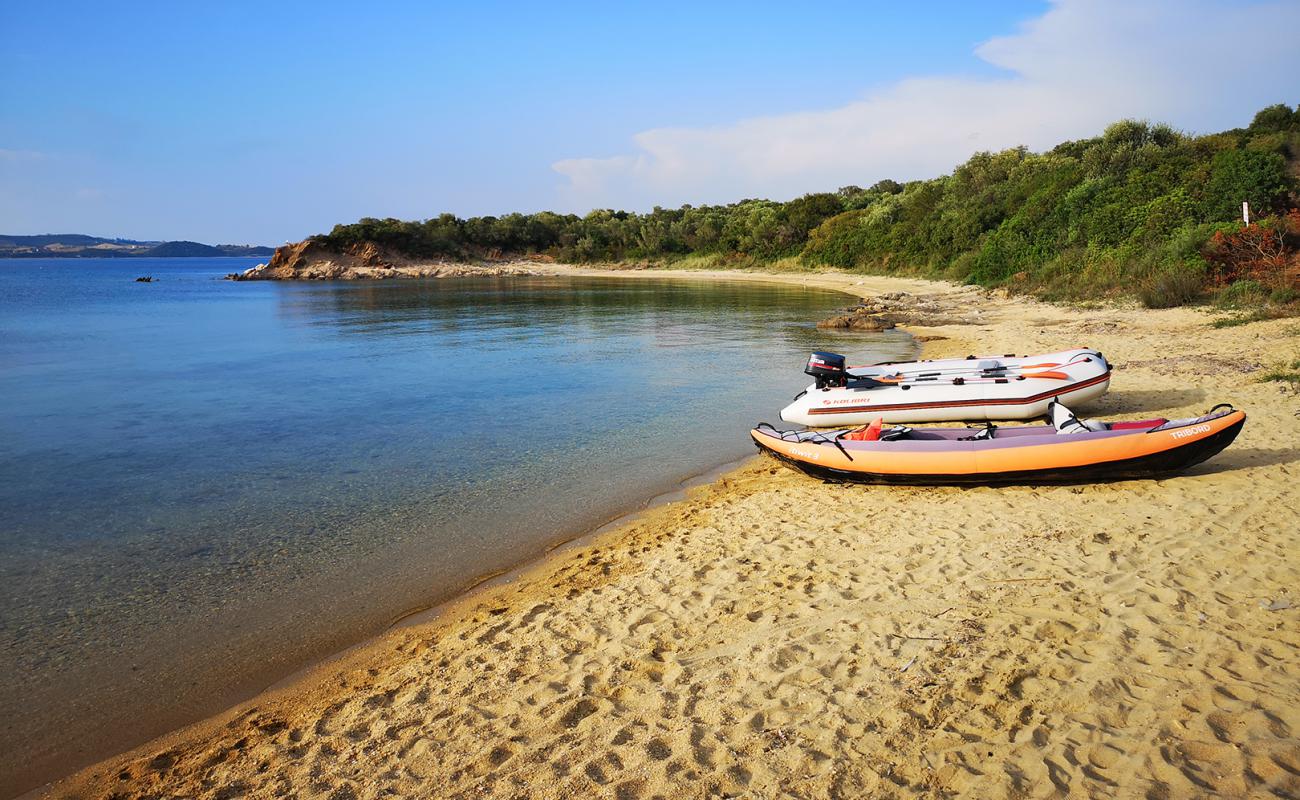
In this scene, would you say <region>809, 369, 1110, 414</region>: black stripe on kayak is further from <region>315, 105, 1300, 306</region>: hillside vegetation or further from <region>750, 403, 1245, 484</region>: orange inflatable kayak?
A: <region>315, 105, 1300, 306</region>: hillside vegetation

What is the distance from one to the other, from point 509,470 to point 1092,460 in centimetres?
641

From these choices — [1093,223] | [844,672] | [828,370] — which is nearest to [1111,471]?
[828,370]

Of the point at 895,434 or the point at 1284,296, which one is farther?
the point at 1284,296

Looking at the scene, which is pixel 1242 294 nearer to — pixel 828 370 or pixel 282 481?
pixel 828 370

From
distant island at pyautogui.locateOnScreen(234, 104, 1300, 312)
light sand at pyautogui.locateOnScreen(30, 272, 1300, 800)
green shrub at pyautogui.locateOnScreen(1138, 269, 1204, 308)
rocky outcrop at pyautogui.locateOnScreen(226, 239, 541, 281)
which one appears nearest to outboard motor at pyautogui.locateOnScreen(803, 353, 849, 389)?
light sand at pyautogui.locateOnScreen(30, 272, 1300, 800)

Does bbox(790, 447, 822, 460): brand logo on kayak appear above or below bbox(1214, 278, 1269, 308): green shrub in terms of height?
below

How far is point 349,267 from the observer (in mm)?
70062

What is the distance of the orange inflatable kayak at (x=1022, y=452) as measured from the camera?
6.93 meters

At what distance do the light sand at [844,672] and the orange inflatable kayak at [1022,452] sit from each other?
0.28 meters

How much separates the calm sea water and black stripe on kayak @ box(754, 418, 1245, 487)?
2859 millimetres

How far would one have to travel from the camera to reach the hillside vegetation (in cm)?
1766

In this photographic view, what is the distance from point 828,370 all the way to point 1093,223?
19673mm

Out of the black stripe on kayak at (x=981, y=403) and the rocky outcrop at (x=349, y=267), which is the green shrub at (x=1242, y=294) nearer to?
the black stripe on kayak at (x=981, y=403)

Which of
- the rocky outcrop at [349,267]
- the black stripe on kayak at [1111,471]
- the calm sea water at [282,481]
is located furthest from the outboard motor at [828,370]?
the rocky outcrop at [349,267]
